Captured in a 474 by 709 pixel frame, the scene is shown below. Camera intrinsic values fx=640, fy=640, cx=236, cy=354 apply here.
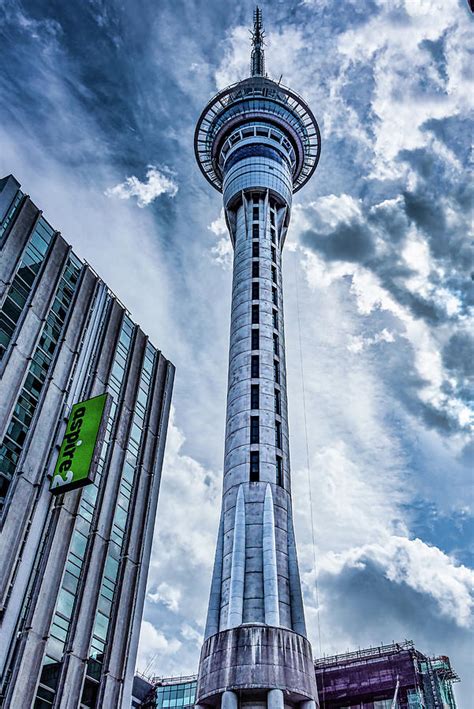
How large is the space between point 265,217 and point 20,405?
130ft

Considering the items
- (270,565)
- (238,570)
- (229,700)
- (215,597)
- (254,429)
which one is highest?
(254,429)

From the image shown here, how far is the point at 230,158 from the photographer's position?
8456cm

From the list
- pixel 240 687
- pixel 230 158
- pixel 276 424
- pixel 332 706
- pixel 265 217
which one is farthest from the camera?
pixel 332 706

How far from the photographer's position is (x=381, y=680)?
90.2 meters

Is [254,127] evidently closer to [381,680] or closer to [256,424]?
[256,424]

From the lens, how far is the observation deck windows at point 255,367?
62.3 m

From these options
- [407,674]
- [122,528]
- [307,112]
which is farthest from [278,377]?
[407,674]

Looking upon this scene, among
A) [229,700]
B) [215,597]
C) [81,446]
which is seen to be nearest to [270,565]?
[215,597]

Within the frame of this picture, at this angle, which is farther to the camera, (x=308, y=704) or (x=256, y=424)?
(x=256, y=424)

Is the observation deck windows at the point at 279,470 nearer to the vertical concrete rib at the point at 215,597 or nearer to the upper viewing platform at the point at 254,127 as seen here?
the vertical concrete rib at the point at 215,597

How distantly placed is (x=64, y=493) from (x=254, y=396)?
2016 centimetres

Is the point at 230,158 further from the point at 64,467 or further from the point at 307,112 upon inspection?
the point at 64,467

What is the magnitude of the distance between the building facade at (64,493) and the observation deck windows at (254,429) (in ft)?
36.5

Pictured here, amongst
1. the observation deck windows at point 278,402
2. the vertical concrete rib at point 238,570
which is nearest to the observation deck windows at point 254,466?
the vertical concrete rib at point 238,570
